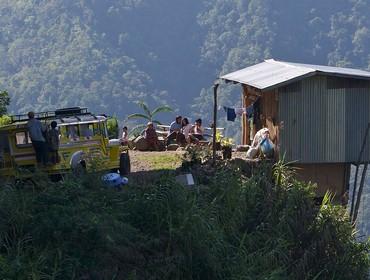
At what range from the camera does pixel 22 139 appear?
724 inches

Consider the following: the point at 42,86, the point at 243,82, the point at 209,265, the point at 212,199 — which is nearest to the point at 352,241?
the point at 212,199

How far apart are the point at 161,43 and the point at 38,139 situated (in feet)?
213

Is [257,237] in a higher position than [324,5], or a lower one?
lower

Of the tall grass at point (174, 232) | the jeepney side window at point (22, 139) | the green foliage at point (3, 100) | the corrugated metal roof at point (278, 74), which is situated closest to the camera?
the tall grass at point (174, 232)

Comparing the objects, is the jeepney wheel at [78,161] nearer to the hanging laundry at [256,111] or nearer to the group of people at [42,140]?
the group of people at [42,140]

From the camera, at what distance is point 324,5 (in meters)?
90.1

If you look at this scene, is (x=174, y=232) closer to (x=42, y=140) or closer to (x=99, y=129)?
(x=42, y=140)

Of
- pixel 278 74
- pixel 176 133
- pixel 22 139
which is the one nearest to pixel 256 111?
pixel 278 74

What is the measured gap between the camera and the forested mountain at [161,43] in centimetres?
7019

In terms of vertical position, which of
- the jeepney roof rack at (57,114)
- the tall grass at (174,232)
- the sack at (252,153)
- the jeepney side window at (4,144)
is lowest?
the tall grass at (174,232)

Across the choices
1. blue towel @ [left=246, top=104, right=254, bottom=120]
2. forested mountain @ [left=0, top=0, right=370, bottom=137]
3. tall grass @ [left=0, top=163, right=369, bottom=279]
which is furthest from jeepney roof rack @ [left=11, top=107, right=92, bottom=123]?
forested mountain @ [left=0, top=0, right=370, bottom=137]

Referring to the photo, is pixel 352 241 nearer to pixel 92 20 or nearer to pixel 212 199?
pixel 212 199

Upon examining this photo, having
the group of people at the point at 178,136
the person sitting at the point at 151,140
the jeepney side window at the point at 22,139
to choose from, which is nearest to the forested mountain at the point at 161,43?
the group of people at the point at 178,136

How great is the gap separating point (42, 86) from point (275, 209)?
51197 millimetres
